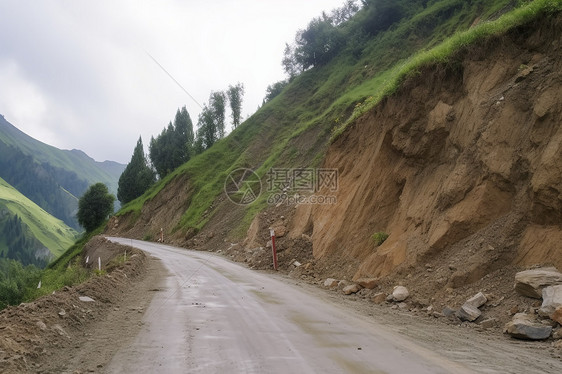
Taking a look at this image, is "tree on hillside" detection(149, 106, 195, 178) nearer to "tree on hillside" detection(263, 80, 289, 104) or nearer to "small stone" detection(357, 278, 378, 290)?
"tree on hillside" detection(263, 80, 289, 104)


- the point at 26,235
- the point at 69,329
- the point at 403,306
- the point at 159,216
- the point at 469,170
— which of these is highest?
the point at 159,216

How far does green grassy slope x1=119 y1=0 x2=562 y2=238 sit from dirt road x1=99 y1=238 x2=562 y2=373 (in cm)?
1073

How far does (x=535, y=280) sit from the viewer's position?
25.3 ft

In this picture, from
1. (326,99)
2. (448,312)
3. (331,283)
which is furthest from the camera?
(326,99)

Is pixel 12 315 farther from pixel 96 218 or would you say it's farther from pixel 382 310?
pixel 96 218

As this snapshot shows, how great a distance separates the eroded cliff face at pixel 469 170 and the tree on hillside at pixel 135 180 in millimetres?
75460

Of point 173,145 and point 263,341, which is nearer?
point 263,341

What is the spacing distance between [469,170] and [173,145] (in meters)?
78.8

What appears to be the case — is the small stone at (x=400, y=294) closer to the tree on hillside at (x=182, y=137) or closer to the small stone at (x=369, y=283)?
the small stone at (x=369, y=283)

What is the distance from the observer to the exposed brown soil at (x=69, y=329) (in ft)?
17.4

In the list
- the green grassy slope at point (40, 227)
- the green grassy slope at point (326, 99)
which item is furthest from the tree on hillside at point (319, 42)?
the green grassy slope at point (40, 227)

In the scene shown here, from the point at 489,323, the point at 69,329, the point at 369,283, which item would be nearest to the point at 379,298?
the point at 369,283

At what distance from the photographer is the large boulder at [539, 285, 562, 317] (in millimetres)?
6965

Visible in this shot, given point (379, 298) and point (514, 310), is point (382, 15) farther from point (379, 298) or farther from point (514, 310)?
point (514, 310)
